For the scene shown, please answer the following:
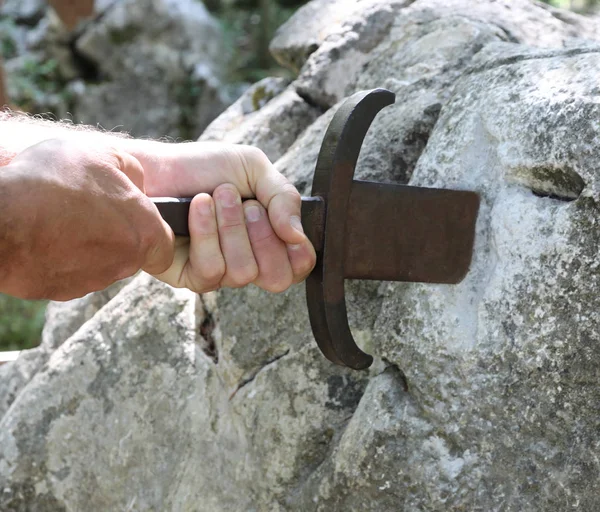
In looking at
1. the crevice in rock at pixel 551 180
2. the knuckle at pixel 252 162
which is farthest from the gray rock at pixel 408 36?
the knuckle at pixel 252 162

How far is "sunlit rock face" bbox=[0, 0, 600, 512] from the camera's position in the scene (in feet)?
3.81

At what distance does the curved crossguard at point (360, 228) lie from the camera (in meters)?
1.13

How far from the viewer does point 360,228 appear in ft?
3.83

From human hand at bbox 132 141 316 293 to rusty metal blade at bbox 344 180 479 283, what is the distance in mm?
99

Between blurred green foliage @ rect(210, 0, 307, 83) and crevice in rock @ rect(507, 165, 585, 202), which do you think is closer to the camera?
crevice in rock @ rect(507, 165, 585, 202)

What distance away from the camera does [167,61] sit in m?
6.22

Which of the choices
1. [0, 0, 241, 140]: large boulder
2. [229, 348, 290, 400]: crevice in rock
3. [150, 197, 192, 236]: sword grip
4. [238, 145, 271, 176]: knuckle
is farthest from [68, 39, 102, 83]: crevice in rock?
[150, 197, 192, 236]: sword grip

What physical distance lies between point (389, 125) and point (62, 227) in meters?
0.87

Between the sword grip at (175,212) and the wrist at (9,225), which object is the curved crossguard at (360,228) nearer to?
the sword grip at (175,212)

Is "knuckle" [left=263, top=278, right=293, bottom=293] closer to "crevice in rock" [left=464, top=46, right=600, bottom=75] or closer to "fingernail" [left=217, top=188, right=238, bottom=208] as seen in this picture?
"fingernail" [left=217, top=188, right=238, bottom=208]

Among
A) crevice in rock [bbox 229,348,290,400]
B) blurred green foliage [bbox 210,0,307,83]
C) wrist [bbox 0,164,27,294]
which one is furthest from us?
blurred green foliage [bbox 210,0,307,83]

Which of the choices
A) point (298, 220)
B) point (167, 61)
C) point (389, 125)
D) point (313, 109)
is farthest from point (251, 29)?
point (298, 220)

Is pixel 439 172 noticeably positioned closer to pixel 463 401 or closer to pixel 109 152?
pixel 463 401

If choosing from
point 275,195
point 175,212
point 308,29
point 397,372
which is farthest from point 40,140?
point 308,29
